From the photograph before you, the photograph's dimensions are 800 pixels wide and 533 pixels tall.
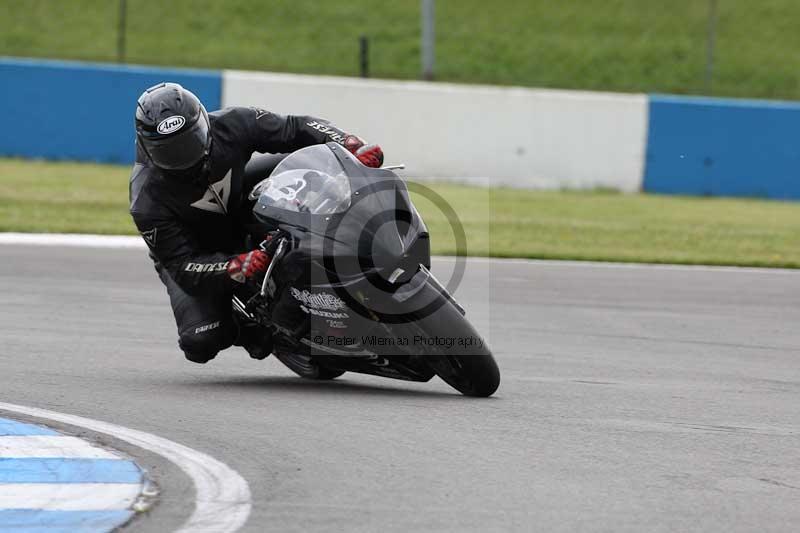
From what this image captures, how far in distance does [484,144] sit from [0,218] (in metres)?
6.86

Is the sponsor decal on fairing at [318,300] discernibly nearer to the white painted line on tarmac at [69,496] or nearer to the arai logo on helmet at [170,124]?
the arai logo on helmet at [170,124]

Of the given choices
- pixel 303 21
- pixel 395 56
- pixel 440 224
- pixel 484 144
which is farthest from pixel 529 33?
pixel 440 224

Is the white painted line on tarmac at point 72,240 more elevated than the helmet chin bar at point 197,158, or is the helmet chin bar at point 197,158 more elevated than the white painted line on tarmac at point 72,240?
the helmet chin bar at point 197,158

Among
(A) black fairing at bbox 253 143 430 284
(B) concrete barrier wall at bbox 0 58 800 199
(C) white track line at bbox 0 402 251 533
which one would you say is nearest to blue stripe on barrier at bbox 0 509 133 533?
(C) white track line at bbox 0 402 251 533

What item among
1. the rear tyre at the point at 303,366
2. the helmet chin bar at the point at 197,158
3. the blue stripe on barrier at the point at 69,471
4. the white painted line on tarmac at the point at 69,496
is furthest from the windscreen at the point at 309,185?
the white painted line on tarmac at the point at 69,496

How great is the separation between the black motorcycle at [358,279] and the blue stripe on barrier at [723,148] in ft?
39.1

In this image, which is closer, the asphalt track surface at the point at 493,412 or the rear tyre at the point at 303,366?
the asphalt track surface at the point at 493,412

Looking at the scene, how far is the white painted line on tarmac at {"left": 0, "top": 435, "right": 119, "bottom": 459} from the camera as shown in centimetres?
504

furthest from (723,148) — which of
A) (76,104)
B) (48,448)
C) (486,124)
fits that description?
(48,448)

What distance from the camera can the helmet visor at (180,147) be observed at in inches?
250

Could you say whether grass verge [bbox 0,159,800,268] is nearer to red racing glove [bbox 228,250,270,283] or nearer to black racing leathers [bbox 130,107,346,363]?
black racing leathers [bbox 130,107,346,363]

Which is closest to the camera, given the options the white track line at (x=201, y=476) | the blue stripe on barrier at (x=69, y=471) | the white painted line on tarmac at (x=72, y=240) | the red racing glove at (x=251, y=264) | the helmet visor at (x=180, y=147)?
the white track line at (x=201, y=476)

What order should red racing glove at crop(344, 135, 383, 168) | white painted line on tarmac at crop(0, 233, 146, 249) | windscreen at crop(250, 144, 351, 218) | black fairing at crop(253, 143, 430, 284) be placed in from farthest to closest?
white painted line on tarmac at crop(0, 233, 146, 249)
red racing glove at crop(344, 135, 383, 168)
windscreen at crop(250, 144, 351, 218)
black fairing at crop(253, 143, 430, 284)

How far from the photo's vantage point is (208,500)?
448 cm
